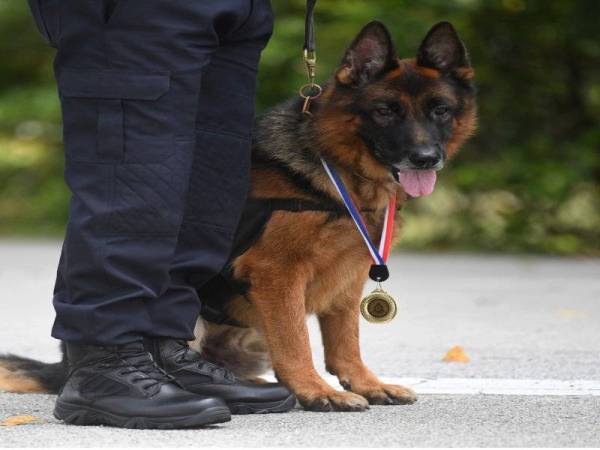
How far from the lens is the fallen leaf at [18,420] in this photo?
11.9 ft

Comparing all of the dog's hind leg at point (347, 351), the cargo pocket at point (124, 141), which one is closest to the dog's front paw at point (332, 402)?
the dog's hind leg at point (347, 351)

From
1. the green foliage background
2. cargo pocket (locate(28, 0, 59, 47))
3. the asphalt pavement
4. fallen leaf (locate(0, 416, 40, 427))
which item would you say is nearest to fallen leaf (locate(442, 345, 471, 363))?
the asphalt pavement

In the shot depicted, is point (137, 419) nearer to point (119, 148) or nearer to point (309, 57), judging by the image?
point (119, 148)

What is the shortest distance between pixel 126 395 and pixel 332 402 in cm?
72

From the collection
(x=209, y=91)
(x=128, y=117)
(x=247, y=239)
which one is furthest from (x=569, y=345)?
(x=128, y=117)

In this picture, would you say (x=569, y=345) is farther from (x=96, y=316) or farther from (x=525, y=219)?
(x=525, y=219)

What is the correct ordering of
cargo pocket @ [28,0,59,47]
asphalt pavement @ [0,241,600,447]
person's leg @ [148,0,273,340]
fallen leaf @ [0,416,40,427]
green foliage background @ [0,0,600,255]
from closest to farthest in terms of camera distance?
asphalt pavement @ [0,241,600,447] → cargo pocket @ [28,0,59,47] → fallen leaf @ [0,416,40,427] → person's leg @ [148,0,273,340] → green foliage background @ [0,0,600,255]

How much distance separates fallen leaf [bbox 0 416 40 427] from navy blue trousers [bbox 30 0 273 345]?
1.05ft

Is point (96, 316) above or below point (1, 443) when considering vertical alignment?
above

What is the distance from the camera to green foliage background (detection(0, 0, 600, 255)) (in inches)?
405

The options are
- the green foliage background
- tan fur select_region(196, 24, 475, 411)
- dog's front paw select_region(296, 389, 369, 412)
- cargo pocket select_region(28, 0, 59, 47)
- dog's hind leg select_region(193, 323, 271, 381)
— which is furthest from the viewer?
the green foliage background

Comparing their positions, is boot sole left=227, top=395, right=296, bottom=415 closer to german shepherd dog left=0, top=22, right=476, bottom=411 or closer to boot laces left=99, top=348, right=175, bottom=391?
german shepherd dog left=0, top=22, right=476, bottom=411

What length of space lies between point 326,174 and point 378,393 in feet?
2.42

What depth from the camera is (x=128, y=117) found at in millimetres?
3465
